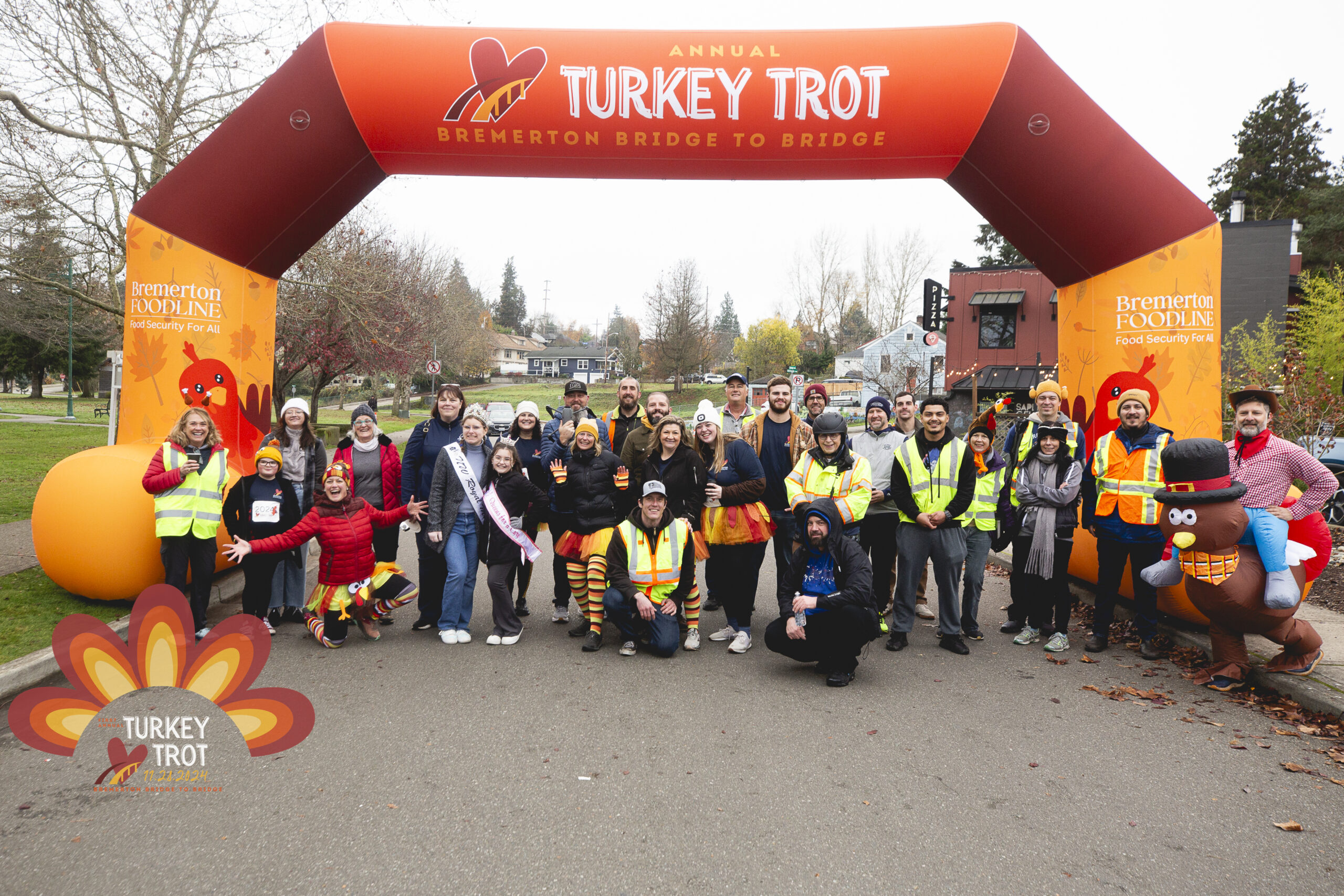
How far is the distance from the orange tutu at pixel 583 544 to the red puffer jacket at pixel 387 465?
1.49m

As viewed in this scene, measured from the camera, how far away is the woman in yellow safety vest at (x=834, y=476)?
5723 mm

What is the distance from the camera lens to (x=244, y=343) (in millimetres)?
7230

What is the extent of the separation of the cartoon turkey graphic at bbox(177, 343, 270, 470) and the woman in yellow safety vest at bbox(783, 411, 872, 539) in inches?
194

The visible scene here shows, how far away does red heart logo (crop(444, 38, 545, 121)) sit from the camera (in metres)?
6.29

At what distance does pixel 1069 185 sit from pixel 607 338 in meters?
115

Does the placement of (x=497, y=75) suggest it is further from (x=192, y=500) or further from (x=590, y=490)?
(x=192, y=500)

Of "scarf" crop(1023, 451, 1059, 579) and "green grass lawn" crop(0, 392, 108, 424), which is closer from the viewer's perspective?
"scarf" crop(1023, 451, 1059, 579)

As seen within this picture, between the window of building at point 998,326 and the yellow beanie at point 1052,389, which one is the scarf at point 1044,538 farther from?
the window of building at point 998,326

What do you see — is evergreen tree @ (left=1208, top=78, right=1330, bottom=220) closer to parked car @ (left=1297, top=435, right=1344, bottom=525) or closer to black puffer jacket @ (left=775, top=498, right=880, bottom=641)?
parked car @ (left=1297, top=435, right=1344, bottom=525)

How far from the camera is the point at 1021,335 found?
30.4 meters

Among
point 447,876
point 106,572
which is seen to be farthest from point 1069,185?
point 106,572

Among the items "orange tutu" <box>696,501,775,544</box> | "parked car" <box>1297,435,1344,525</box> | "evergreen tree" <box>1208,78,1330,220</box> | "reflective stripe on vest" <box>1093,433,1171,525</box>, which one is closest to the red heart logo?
"orange tutu" <box>696,501,775,544</box>

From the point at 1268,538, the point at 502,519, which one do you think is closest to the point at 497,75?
the point at 502,519

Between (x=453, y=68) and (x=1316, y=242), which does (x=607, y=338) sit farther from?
(x=453, y=68)
